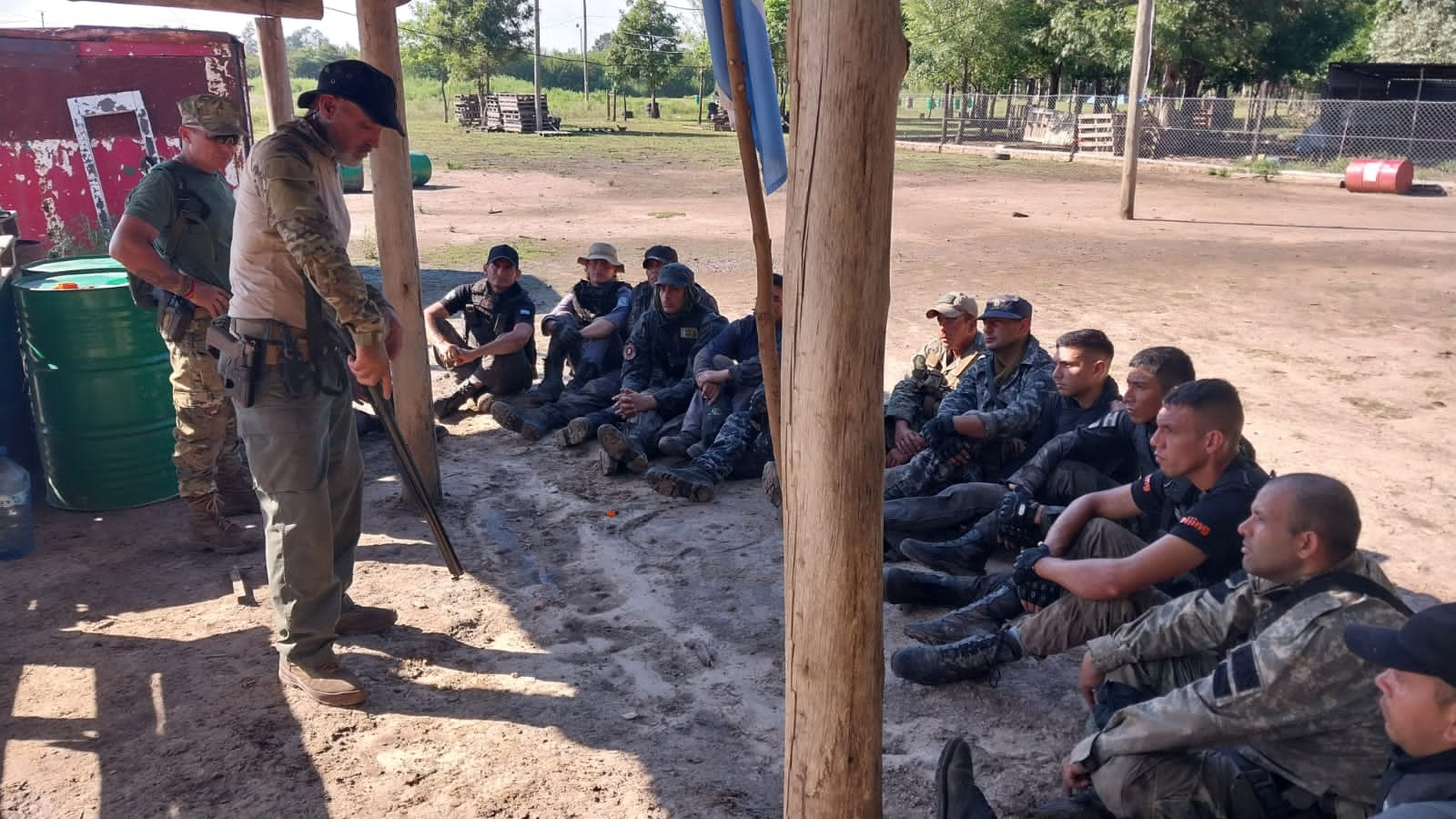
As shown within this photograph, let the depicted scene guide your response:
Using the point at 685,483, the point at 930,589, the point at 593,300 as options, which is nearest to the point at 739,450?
the point at 685,483

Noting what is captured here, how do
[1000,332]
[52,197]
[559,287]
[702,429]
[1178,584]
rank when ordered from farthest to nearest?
[559,287] → [52,197] → [702,429] → [1000,332] → [1178,584]

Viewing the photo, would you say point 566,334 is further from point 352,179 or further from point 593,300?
point 352,179

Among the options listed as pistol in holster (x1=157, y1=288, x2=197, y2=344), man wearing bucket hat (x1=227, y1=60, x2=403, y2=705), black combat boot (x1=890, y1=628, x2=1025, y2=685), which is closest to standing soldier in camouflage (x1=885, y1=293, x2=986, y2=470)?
black combat boot (x1=890, y1=628, x2=1025, y2=685)

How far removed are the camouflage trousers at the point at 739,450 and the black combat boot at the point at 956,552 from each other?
56.0 inches

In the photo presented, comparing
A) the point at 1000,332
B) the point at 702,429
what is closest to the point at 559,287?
the point at 702,429

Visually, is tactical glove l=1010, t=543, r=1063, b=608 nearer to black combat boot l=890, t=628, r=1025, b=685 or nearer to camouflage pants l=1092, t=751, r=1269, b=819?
black combat boot l=890, t=628, r=1025, b=685

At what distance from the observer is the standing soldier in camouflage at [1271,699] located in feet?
8.25

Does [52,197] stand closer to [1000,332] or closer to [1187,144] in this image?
[1000,332]

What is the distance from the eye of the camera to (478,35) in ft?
151

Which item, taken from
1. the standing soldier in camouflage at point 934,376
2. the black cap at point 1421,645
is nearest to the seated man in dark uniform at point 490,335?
the standing soldier in camouflage at point 934,376

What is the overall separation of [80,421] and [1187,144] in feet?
94.1

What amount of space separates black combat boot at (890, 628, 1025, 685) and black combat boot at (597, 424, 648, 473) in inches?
101

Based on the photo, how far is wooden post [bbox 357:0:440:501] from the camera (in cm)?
505

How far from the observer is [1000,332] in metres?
5.12
